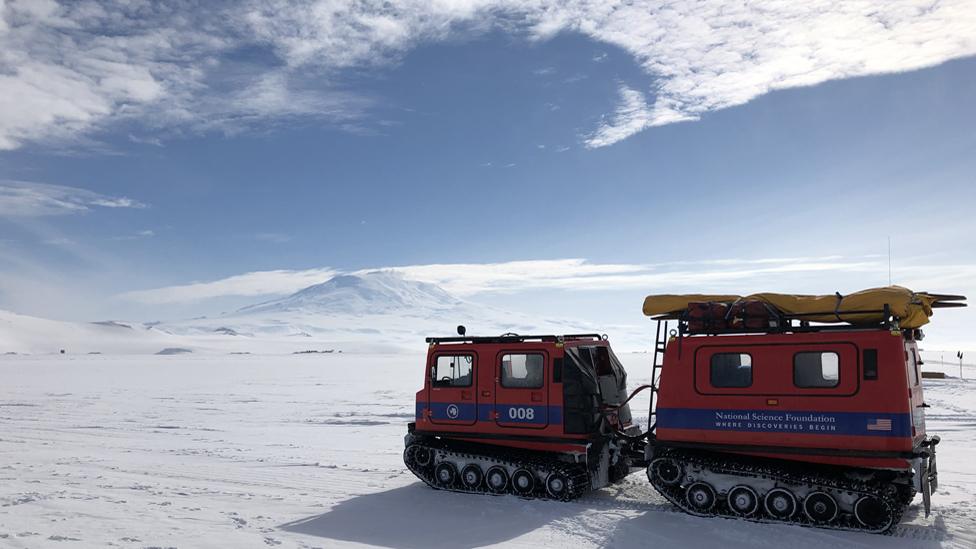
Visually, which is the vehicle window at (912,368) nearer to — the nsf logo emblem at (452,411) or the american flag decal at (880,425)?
the american flag decal at (880,425)

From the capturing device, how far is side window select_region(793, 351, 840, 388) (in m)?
9.91

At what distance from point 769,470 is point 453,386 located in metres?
5.48

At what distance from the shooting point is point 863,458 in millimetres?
9625

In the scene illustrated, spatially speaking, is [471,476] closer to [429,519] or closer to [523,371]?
[429,519]

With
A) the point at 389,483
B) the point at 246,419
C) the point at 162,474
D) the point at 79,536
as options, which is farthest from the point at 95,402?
the point at 79,536

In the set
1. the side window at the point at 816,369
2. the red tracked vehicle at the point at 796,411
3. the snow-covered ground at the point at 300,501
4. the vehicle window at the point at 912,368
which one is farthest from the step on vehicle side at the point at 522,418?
the vehicle window at the point at 912,368

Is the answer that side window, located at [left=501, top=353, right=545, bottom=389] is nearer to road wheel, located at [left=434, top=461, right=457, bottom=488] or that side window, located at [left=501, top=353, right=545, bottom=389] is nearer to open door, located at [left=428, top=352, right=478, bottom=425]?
open door, located at [left=428, top=352, right=478, bottom=425]

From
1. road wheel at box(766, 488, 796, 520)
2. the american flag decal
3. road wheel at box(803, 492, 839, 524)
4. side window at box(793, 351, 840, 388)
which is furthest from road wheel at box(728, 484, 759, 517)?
the american flag decal

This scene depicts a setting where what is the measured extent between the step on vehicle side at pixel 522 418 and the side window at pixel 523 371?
2cm

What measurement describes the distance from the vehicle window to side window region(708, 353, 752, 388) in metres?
2.09

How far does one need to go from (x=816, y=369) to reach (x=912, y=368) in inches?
57.2

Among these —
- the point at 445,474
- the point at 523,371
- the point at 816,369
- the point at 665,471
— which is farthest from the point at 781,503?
the point at 445,474

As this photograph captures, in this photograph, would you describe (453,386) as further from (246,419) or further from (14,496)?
(246,419)

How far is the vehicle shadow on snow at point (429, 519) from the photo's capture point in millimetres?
9641
